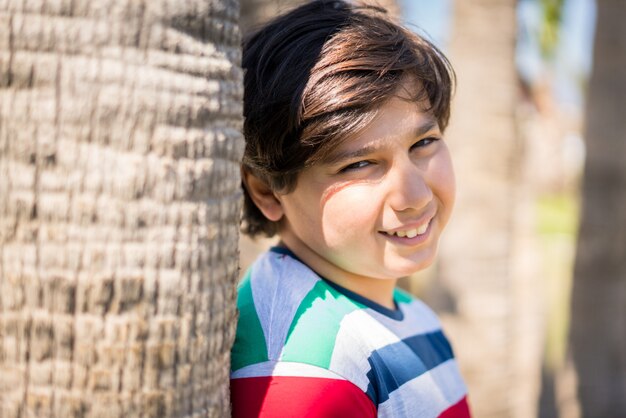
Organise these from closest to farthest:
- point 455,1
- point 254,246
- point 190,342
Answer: point 190,342
point 254,246
point 455,1

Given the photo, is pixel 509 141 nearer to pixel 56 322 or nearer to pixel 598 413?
pixel 598 413

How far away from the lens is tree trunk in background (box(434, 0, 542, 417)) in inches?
191

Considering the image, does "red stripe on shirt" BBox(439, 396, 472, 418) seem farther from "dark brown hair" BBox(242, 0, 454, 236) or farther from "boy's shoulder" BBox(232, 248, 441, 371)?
"dark brown hair" BBox(242, 0, 454, 236)

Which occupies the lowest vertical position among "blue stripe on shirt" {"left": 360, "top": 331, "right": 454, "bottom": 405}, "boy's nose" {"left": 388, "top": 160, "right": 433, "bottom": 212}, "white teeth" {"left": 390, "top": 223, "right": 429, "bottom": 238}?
"blue stripe on shirt" {"left": 360, "top": 331, "right": 454, "bottom": 405}

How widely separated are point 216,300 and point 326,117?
0.62 meters

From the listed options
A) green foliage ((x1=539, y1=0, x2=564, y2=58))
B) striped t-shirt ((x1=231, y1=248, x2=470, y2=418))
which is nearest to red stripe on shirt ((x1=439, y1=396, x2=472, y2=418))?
striped t-shirt ((x1=231, y1=248, x2=470, y2=418))

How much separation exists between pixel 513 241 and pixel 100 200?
14.5 ft

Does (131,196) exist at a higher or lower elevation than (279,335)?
higher

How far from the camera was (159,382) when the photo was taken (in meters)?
1.31

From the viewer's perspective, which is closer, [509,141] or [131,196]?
[131,196]

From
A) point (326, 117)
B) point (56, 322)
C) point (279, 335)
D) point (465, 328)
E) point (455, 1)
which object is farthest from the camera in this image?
point (455, 1)

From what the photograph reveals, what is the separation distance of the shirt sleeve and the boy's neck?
1.32ft

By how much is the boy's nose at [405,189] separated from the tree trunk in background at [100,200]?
→ 0.61 m

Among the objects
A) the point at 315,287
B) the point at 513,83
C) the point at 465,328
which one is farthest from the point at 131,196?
the point at 513,83
